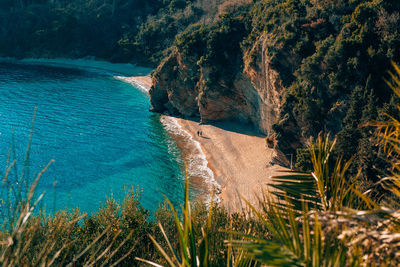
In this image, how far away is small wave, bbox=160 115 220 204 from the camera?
30.6 metres

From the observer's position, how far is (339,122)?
25.1 m

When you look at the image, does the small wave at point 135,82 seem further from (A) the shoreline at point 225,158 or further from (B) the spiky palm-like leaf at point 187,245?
(B) the spiky palm-like leaf at point 187,245

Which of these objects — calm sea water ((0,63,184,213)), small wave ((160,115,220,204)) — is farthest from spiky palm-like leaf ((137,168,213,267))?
small wave ((160,115,220,204))

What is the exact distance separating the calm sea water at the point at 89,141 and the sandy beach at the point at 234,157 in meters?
3.61

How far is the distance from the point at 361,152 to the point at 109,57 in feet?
246

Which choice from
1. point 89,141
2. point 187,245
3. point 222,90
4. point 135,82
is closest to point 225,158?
point 222,90

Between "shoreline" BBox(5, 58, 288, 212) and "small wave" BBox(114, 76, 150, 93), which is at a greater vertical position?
"small wave" BBox(114, 76, 150, 93)

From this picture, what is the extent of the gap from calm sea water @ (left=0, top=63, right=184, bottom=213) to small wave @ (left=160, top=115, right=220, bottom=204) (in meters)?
1.16

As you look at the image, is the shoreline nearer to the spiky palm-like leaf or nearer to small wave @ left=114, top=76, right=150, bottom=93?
small wave @ left=114, top=76, right=150, bottom=93

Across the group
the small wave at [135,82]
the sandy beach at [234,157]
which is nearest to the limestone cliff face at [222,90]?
the sandy beach at [234,157]

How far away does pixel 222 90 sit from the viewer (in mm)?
41438

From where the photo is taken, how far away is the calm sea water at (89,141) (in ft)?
97.2

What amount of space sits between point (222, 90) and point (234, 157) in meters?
10.8

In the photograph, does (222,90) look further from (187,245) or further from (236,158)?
(187,245)
